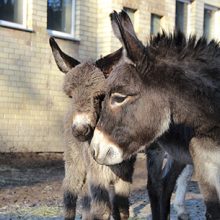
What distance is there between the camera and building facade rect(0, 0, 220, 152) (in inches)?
650

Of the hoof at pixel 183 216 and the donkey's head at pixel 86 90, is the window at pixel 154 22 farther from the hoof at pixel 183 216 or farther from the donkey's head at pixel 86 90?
the donkey's head at pixel 86 90

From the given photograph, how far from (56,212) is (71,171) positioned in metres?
2.12

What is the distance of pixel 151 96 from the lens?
426cm

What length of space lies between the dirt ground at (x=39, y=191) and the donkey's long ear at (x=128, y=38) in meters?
4.07

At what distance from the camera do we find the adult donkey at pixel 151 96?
4246 millimetres

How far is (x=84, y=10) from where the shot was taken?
62.3ft

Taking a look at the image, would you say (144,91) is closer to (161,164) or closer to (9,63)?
(161,164)

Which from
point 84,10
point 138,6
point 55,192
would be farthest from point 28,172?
point 138,6

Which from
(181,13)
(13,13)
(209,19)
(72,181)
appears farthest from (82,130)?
(209,19)

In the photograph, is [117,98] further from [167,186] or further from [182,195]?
[182,195]

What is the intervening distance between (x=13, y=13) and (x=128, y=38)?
13411mm

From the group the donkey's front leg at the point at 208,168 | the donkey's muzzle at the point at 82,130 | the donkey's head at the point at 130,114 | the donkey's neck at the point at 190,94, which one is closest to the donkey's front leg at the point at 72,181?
the donkey's muzzle at the point at 82,130

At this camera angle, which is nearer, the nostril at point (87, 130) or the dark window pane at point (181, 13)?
the nostril at point (87, 130)

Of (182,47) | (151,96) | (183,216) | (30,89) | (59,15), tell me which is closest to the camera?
(151,96)
